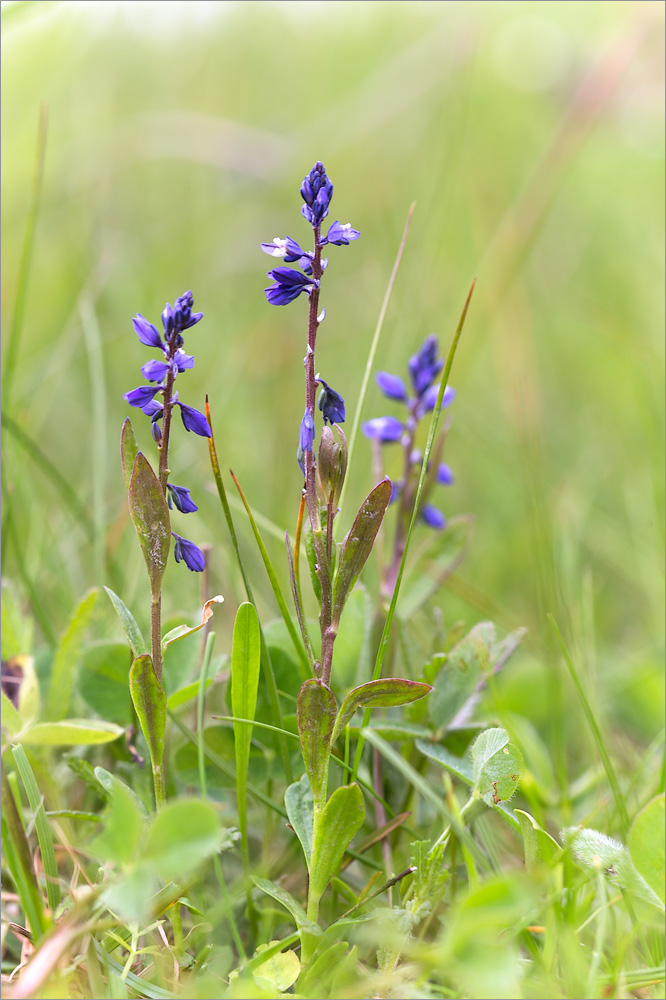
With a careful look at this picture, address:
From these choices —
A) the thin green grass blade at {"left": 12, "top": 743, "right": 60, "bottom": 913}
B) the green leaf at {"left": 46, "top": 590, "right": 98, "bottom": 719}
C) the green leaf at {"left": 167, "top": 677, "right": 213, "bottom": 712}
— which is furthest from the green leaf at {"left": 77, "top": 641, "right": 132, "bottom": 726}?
the thin green grass blade at {"left": 12, "top": 743, "right": 60, "bottom": 913}

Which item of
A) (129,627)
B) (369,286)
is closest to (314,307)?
(129,627)

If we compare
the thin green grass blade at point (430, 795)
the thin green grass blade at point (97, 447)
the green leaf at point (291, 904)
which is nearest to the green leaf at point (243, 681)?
the green leaf at point (291, 904)

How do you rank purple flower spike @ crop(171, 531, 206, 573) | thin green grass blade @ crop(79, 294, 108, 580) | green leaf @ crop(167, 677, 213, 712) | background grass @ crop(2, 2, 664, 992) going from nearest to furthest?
1. purple flower spike @ crop(171, 531, 206, 573)
2. green leaf @ crop(167, 677, 213, 712)
3. thin green grass blade @ crop(79, 294, 108, 580)
4. background grass @ crop(2, 2, 664, 992)

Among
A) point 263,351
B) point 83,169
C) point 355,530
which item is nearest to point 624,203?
point 263,351

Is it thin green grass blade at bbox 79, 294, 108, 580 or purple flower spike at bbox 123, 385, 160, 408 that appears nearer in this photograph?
purple flower spike at bbox 123, 385, 160, 408

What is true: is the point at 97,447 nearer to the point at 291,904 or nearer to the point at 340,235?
the point at 340,235

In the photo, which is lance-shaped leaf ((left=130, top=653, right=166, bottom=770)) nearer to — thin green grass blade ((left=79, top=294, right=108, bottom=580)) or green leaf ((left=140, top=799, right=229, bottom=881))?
green leaf ((left=140, top=799, right=229, bottom=881))

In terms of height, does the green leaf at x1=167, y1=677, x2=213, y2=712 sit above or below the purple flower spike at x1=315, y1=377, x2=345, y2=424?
below
